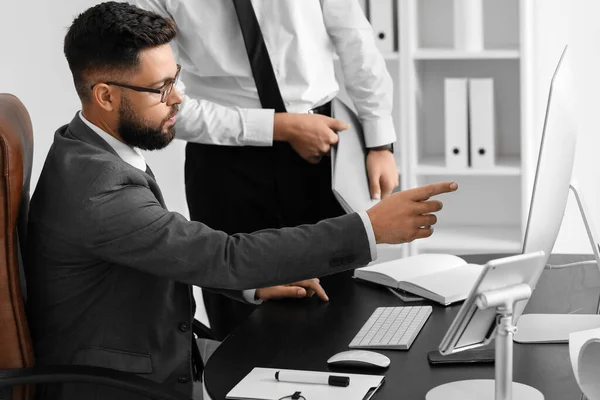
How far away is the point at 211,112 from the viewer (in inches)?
95.7

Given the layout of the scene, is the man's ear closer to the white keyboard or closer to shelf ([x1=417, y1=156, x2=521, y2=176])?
the white keyboard

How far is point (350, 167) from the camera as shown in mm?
2326

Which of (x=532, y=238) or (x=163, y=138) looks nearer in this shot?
(x=532, y=238)

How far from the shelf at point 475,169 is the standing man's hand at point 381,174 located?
1080 mm

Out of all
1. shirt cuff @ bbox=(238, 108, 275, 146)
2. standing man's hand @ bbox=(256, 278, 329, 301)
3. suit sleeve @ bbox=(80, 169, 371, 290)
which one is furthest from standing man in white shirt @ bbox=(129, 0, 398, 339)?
suit sleeve @ bbox=(80, 169, 371, 290)

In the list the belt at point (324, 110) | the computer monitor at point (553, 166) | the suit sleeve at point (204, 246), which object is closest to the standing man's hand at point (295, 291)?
the suit sleeve at point (204, 246)

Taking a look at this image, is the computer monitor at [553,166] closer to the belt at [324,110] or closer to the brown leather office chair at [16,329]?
the brown leather office chair at [16,329]

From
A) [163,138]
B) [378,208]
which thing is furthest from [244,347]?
[163,138]

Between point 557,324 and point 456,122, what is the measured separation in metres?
1.81

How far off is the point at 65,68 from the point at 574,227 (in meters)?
2.11

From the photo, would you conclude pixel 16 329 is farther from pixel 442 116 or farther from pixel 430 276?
pixel 442 116

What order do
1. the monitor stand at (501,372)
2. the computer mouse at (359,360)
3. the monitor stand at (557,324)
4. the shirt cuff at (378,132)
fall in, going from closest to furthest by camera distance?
the monitor stand at (501,372)
the computer mouse at (359,360)
the monitor stand at (557,324)
the shirt cuff at (378,132)

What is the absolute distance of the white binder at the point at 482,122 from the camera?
131 inches

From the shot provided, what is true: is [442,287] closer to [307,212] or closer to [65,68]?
[307,212]
